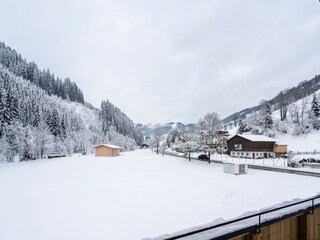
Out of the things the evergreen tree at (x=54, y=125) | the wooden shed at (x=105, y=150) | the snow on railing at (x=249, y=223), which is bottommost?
the wooden shed at (x=105, y=150)

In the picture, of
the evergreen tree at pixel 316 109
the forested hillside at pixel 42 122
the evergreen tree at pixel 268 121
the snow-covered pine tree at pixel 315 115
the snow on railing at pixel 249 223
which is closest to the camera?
the snow on railing at pixel 249 223

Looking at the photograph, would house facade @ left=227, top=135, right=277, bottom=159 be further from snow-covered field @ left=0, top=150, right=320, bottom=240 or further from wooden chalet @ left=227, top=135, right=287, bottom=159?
snow-covered field @ left=0, top=150, right=320, bottom=240

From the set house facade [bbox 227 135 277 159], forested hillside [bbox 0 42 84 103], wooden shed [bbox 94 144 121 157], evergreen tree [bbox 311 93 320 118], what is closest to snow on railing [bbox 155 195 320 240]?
house facade [bbox 227 135 277 159]

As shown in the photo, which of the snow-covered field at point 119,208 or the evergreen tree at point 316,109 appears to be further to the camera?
the evergreen tree at point 316,109

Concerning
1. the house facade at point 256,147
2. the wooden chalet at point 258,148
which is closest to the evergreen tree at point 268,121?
the wooden chalet at point 258,148

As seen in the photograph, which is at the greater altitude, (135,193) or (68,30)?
(68,30)

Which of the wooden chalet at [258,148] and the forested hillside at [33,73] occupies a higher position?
the forested hillside at [33,73]

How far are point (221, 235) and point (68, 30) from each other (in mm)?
21435

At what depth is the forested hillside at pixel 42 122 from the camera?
4438cm

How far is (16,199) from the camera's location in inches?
517

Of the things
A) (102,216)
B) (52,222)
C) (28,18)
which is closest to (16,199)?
(52,222)

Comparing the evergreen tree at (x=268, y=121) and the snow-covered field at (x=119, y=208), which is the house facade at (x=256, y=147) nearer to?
the evergreen tree at (x=268, y=121)

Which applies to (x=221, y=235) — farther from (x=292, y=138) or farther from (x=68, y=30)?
(x=292, y=138)

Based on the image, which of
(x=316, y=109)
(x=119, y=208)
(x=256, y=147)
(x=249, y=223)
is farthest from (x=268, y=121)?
(x=249, y=223)
